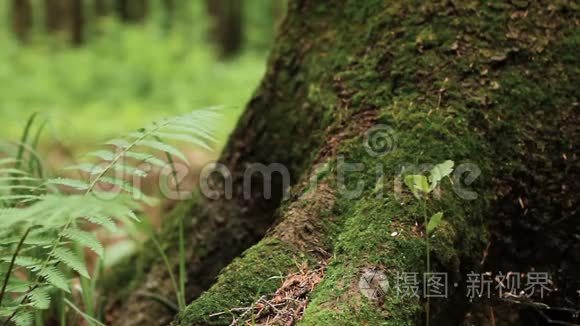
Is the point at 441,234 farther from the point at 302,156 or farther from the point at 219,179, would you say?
the point at 219,179

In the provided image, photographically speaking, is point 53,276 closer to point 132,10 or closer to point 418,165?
point 418,165

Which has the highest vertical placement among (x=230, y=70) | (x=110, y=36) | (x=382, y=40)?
(x=382, y=40)

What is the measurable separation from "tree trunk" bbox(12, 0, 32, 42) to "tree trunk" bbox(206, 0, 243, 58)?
18.5ft

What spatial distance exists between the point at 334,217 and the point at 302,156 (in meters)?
0.67

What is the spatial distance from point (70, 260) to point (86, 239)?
89mm

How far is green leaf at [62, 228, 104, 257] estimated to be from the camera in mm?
1740

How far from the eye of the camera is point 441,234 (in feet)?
6.76

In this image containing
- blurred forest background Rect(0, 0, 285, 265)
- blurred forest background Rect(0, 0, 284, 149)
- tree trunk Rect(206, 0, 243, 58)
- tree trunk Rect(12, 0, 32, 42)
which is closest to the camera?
blurred forest background Rect(0, 0, 285, 265)

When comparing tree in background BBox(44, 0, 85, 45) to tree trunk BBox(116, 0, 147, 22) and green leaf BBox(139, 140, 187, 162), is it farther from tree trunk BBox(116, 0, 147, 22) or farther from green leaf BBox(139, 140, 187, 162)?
green leaf BBox(139, 140, 187, 162)

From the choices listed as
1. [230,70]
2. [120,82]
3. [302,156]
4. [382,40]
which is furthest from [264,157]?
[230,70]

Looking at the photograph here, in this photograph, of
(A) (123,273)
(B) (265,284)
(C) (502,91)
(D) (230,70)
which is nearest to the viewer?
(B) (265,284)

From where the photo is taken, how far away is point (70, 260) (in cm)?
179

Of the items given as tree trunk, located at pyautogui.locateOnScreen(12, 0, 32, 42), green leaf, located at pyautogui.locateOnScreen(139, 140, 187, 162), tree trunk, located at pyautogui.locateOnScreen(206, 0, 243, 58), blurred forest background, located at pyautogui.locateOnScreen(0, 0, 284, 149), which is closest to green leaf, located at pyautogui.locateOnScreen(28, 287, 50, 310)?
A: green leaf, located at pyautogui.locateOnScreen(139, 140, 187, 162)

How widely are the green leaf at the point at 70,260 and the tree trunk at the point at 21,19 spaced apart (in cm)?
1595
